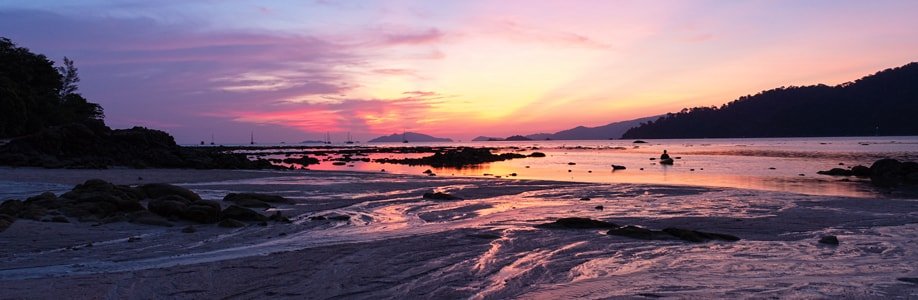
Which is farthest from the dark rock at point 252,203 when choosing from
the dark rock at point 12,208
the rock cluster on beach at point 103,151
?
the rock cluster on beach at point 103,151

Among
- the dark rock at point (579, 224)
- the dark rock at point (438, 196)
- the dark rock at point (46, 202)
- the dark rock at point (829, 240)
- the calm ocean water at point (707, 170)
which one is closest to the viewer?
the dark rock at point (829, 240)

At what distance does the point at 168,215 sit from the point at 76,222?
1.76 metres

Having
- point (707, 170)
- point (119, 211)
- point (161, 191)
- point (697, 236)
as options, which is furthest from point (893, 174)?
point (119, 211)

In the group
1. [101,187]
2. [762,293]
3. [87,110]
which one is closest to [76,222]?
[101,187]

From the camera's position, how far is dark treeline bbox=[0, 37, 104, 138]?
5081 cm

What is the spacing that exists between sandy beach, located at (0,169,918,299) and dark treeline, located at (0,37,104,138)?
126 ft

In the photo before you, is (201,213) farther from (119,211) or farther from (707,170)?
(707,170)

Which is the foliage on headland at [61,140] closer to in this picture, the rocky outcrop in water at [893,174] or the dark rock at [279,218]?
the dark rock at [279,218]

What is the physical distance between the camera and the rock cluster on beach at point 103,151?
117ft

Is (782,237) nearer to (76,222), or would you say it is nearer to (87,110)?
(76,222)

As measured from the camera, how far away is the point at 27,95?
55.1 metres

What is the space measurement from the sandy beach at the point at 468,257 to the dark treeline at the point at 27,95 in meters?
38.5

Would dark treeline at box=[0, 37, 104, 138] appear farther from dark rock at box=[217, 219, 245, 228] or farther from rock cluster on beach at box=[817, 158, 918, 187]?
rock cluster on beach at box=[817, 158, 918, 187]

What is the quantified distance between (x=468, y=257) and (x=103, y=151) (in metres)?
38.6
